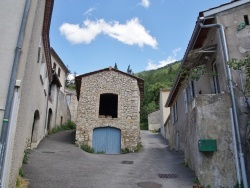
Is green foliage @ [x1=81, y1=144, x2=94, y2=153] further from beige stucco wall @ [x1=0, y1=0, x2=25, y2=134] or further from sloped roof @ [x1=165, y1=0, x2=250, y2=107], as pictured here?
beige stucco wall @ [x1=0, y1=0, x2=25, y2=134]

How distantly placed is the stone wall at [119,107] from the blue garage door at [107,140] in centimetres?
27

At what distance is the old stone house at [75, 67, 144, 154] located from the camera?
1430 centimetres

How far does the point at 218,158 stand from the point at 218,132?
0.72m

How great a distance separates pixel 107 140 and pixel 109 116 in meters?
1.57

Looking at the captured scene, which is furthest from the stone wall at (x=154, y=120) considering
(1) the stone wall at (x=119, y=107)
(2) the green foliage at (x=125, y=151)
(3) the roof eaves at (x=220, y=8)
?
(3) the roof eaves at (x=220, y=8)

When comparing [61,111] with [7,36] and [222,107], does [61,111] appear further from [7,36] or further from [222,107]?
[222,107]

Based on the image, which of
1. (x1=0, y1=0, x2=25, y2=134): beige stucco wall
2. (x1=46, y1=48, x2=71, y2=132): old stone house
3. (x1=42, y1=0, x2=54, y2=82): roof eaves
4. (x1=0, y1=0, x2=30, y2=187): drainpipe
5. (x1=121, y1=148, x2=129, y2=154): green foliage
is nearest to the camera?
(x1=0, y1=0, x2=30, y2=187): drainpipe

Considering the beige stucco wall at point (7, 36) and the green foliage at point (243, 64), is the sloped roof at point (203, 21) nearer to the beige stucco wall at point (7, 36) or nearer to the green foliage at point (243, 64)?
the green foliage at point (243, 64)

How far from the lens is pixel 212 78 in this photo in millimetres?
8578

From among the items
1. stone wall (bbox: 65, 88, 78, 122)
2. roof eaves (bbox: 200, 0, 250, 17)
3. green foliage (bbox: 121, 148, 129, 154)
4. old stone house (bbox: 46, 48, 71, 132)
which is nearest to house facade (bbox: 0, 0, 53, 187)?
roof eaves (bbox: 200, 0, 250, 17)

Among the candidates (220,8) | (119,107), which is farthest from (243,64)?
(119,107)

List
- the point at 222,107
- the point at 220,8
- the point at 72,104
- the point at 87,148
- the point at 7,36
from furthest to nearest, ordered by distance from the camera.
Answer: the point at 72,104, the point at 87,148, the point at 220,8, the point at 222,107, the point at 7,36

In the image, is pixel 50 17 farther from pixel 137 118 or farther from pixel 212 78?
pixel 137 118

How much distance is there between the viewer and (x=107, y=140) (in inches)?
563
